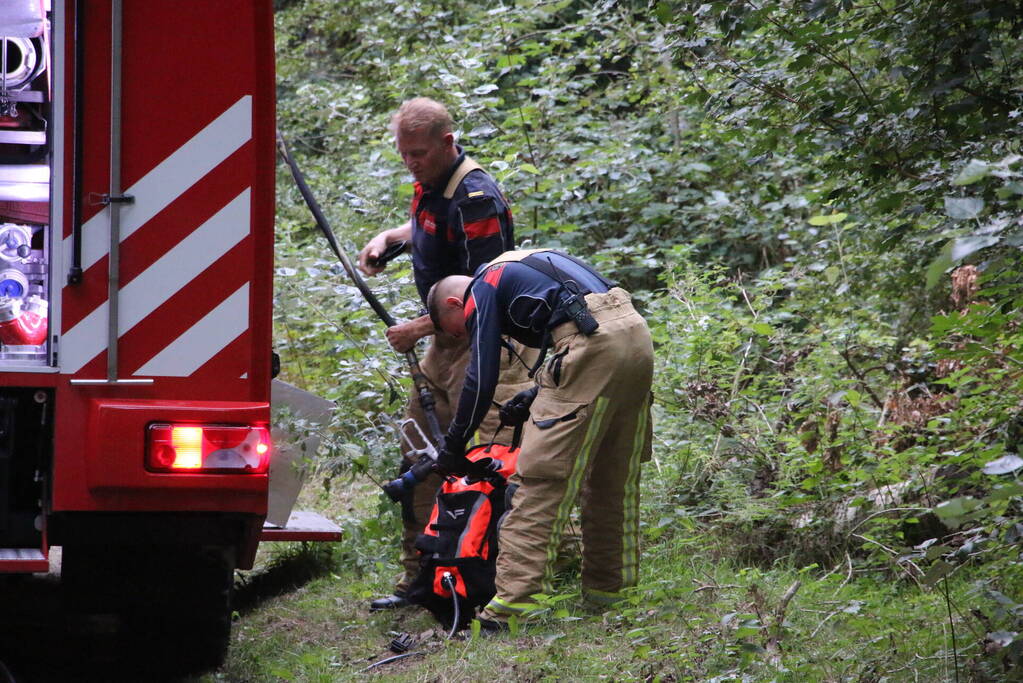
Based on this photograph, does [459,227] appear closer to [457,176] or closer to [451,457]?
[457,176]

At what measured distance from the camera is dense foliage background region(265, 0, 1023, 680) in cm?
345

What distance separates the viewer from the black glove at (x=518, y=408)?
185 inches

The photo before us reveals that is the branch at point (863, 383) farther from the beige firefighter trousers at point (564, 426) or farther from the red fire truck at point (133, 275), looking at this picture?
the red fire truck at point (133, 275)

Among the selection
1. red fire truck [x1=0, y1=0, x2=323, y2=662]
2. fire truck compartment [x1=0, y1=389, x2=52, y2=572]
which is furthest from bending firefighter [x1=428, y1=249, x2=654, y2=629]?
fire truck compartment [x1=0, y1=389, x2=52, y2=572]

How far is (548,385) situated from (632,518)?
0.73 m

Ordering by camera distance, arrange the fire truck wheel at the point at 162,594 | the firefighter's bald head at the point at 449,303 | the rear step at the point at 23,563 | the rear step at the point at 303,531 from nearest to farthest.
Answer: the rear step at the point at 23,563 → the fire truck wheel at the point at 162,594 → the firefighter's bald head at the point at 449,303 → the rear step at the point at 303,531

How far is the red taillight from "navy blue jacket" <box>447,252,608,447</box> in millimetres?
1120

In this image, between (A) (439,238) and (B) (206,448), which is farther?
(A) (439,238)

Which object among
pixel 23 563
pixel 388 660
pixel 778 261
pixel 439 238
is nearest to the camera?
pixel 23 563

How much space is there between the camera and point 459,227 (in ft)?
16.6

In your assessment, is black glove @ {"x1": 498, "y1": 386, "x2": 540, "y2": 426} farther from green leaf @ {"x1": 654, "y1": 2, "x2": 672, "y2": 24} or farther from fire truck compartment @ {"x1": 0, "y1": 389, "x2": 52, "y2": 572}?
fire truck compartment @ {"x1": 0, "y1": 389, "x2": 52, "y2": 572}

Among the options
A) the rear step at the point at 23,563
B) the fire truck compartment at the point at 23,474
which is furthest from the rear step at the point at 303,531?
the rear step at the point at 23,563

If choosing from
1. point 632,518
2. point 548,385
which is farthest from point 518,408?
point 632,518

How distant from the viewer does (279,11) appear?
14625mm
